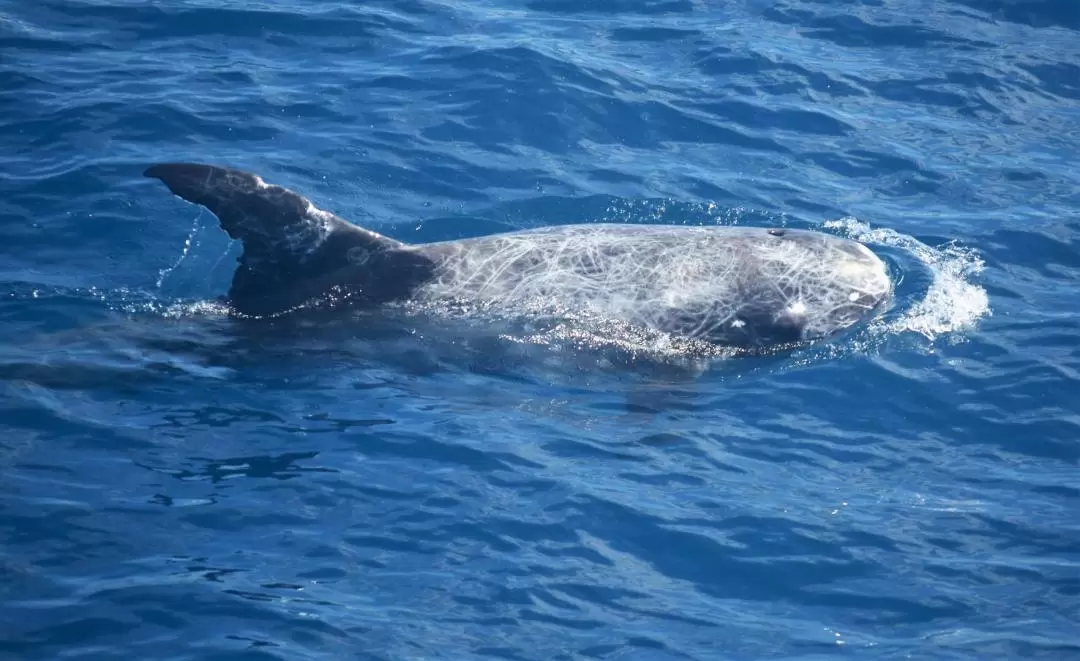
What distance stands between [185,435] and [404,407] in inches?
79.3

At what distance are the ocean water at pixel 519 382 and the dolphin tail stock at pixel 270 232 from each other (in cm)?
53

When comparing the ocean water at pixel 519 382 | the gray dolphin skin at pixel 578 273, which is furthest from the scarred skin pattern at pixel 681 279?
the ocean water at pixel 519 382

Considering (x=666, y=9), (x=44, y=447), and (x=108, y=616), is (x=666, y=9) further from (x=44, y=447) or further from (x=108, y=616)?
(x=108, y=616)

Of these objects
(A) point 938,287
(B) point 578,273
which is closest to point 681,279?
(B) point 578,273

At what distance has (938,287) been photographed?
1405 centimetres

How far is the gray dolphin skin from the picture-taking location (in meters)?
12.2

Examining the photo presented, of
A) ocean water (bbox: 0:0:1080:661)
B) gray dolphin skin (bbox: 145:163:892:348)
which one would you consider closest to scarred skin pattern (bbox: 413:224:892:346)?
gray dolphin skin (bbox: 145:163:892:348)

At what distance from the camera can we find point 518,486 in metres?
10.5

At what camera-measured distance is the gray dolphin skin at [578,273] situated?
1220 centimetres

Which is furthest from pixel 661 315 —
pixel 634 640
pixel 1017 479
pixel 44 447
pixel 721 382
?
pixel 44 447

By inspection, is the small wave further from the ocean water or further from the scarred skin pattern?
the scarred skin pattern

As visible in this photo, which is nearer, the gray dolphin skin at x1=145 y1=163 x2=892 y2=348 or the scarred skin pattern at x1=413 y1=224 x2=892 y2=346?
the gray dolphin skin at x1=145 y1=163 x2=892 y2=348

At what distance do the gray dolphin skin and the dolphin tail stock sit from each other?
0.04 ft

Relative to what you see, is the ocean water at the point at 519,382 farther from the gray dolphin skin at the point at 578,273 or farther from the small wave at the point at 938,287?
the gray dolphin skin at the point at 578,273
